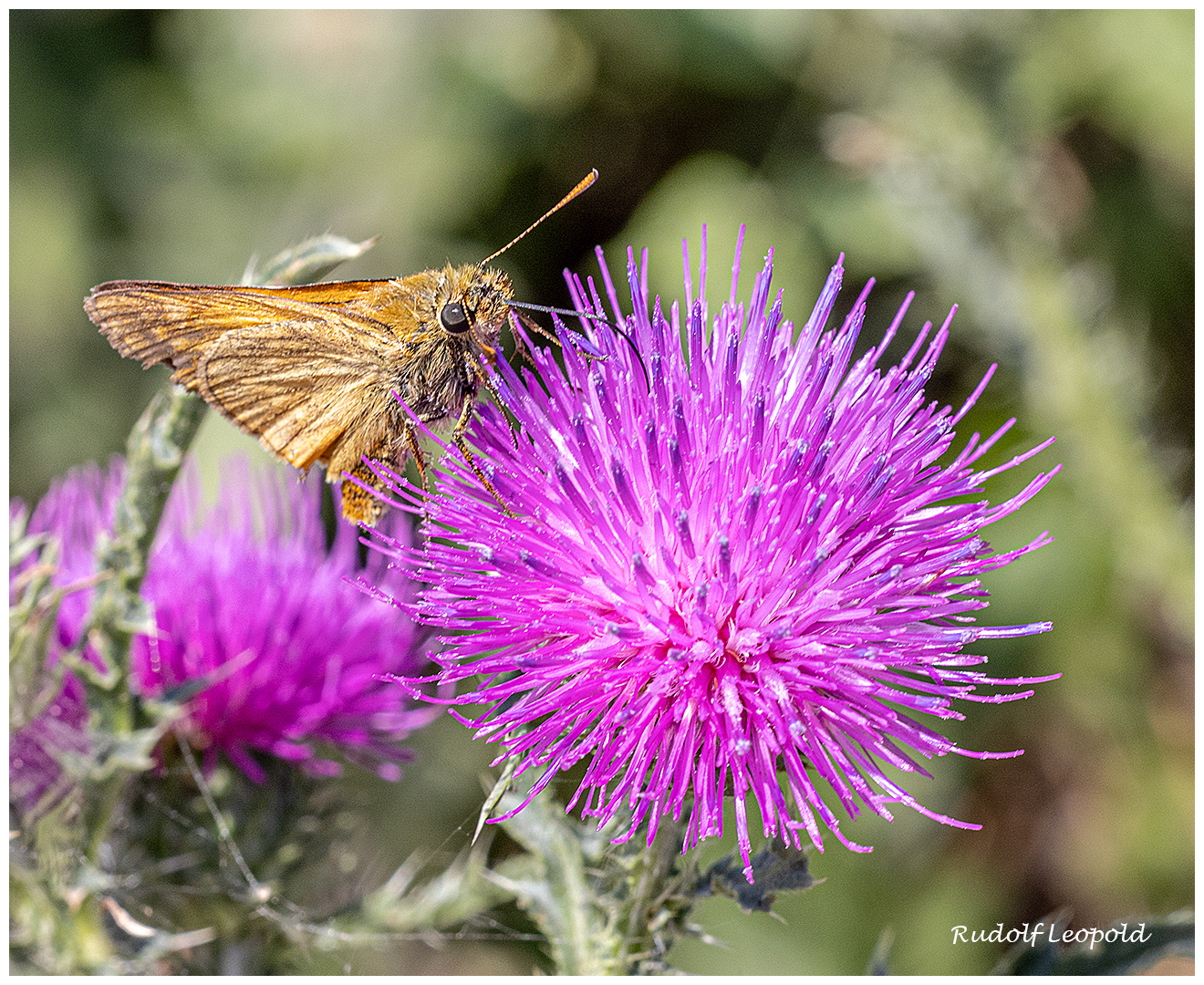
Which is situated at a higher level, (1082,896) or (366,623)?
(366,623)

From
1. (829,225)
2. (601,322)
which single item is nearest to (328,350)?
(601,322)

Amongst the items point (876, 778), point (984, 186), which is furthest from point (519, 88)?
point (876, 778)

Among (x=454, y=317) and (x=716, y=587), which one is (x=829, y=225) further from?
(x=716, y=587)

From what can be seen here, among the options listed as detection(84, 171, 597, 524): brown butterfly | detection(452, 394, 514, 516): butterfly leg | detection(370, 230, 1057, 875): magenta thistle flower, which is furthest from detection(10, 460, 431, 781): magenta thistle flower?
detection(370, 230, 1057, 875): magenta thistle flower

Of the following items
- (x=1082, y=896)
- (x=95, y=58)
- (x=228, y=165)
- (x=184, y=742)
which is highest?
(x=95, y=58)

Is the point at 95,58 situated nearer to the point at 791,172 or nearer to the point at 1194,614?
the point at 791,172

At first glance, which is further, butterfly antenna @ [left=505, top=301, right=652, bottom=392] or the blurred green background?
the blurred green background

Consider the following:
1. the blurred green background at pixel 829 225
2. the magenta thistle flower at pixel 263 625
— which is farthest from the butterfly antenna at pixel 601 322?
the blurred green background at pixel 829 225

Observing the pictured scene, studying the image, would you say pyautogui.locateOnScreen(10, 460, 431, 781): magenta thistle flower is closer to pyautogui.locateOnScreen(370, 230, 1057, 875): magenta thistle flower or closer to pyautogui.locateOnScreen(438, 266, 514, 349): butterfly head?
pyautogui.locateOnScreen(438, 266, 514, 349): butterfly head
